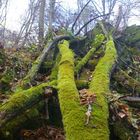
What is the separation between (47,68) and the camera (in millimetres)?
6168

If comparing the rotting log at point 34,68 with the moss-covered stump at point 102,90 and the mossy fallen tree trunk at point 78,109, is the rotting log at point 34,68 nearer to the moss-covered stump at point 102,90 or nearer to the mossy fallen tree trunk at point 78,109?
the mossy fallen tree trunk at point 78,109

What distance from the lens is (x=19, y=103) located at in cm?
336

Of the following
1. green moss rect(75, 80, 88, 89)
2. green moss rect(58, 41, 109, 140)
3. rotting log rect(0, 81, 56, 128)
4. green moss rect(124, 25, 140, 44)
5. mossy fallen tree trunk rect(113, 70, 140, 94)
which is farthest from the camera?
green moss rect(124, 25, 140, 44)

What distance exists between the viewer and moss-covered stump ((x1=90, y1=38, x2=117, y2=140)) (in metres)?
2.79

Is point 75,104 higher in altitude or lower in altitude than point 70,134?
higher

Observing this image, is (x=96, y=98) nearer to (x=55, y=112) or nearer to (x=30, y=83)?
(x=55, y=112)

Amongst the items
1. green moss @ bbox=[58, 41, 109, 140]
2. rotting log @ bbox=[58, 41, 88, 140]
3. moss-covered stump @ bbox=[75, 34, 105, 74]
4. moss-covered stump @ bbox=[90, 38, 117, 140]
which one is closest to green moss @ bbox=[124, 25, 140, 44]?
moss-covered stump @ bbox=[75, 34, 105, 74]

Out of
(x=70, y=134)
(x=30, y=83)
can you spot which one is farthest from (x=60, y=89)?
(x=30, y=83)

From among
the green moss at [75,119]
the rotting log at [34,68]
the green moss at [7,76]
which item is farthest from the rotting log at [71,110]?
the green moss at [7,76]

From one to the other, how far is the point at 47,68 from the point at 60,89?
103 inches

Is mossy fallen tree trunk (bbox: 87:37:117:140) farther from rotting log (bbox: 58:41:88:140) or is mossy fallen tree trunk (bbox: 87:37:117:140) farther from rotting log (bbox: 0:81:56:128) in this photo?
rotting log (bbox: 0:81:56:128)

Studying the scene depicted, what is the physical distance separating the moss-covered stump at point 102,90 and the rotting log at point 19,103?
723mm

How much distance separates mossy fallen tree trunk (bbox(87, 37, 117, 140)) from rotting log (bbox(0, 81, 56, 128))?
0.72 metres

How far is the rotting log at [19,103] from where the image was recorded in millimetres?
3219
